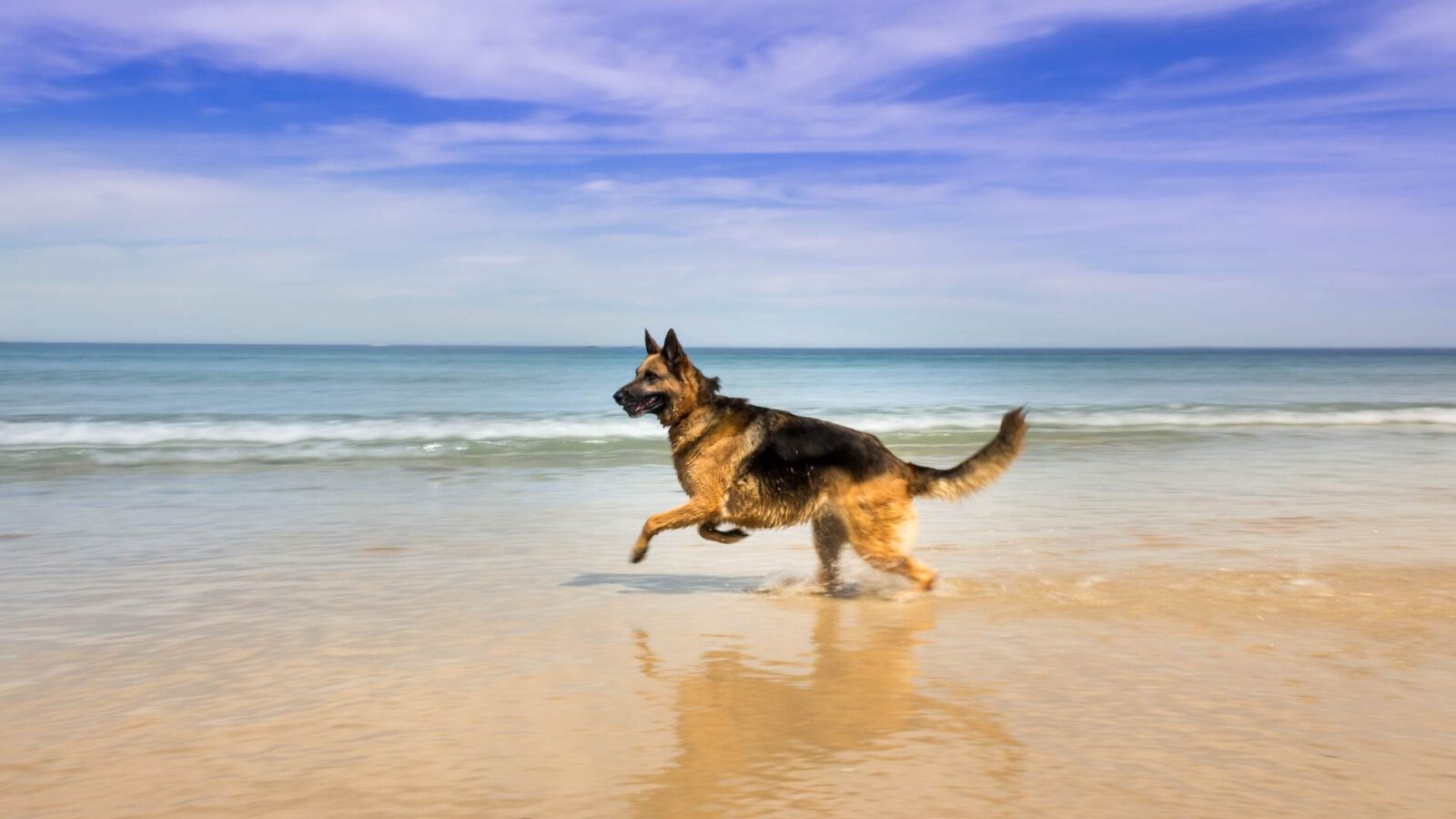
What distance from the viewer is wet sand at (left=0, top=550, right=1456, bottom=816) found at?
382 centimetres

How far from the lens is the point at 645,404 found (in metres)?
7.61

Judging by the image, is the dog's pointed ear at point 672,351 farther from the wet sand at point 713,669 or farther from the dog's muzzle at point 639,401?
the wet sand at point 713,669

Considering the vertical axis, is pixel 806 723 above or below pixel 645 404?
below

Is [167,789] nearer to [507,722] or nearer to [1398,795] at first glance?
[507,722]

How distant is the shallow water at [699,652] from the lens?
12.9 feet

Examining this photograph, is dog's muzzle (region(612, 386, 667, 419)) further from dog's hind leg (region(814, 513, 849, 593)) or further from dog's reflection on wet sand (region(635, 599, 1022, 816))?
dog's reflection on wet sand (region(635, 599, 1022, 816))

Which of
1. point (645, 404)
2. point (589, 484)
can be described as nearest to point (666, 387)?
point (645, 404)

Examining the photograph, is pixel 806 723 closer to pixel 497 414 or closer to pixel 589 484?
pixel 589 484

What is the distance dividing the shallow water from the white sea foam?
5405 mm

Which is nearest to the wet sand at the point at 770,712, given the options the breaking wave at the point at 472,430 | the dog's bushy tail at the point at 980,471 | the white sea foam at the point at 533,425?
the dog's bushy tail at the point at 980,471

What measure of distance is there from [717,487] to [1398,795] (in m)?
4.45

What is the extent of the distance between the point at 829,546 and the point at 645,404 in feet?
5.01

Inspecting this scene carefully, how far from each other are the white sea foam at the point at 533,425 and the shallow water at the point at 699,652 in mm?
5405

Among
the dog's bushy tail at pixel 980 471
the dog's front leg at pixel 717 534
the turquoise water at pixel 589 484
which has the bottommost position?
the turquoise water at pixel 589 484
